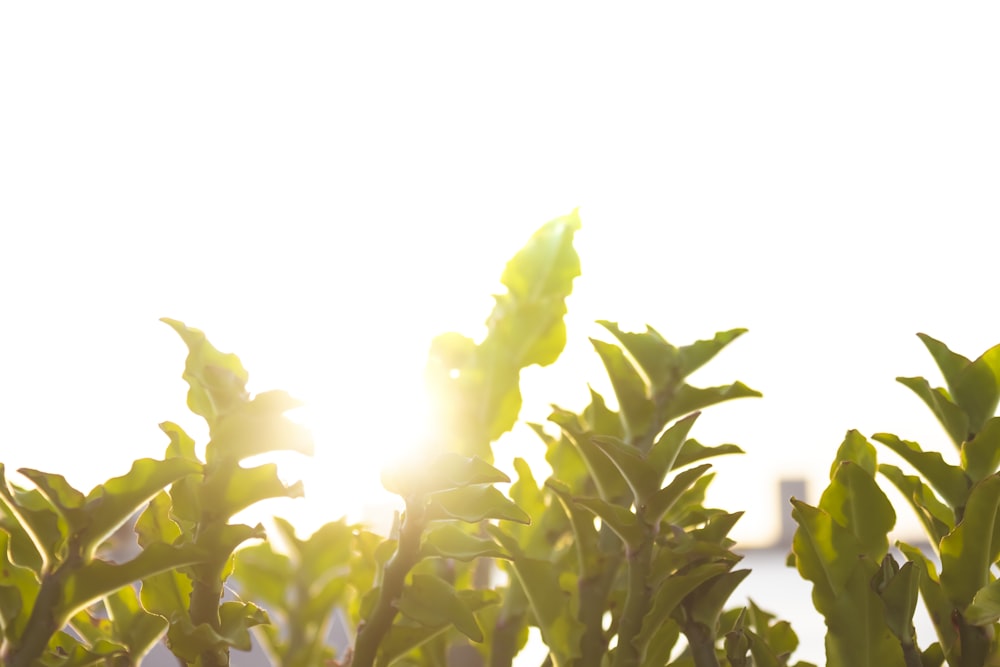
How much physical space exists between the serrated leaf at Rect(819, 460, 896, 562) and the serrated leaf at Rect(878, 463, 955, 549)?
2 cm

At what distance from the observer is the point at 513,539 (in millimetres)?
445

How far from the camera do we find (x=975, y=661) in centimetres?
43

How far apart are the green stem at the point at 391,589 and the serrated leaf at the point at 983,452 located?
10.2 inches

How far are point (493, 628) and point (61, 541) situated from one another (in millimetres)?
220

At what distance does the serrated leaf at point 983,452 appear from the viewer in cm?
45

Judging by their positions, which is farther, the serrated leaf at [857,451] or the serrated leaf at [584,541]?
the serrated leaf at [857,451]

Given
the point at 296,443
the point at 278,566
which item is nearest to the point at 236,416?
the point at 296,443

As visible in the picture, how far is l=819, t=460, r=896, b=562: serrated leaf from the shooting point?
48cm

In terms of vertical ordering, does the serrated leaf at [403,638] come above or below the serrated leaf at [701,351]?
below

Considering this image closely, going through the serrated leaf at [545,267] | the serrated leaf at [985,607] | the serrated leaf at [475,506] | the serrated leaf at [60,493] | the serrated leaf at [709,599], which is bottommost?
the serrated leaf at [709,599]

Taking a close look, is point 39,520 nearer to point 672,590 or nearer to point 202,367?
point 202,367

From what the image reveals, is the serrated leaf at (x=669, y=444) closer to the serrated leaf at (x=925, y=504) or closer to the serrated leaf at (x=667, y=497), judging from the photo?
the serrated leaf at (x=667, y=497)

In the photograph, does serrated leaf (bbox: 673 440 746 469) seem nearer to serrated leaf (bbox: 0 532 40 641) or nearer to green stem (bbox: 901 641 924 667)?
green stem (bbox: 901 641 924 667)

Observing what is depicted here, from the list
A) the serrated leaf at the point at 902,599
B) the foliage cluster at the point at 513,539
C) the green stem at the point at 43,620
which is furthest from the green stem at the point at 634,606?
the green stem at the point at 43,620
